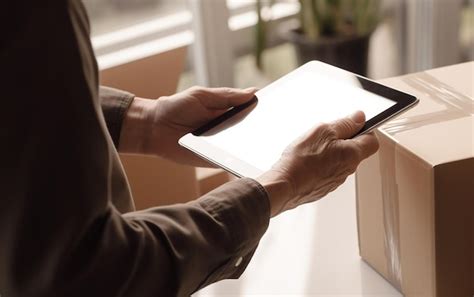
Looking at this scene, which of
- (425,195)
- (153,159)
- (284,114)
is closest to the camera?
(425,195)

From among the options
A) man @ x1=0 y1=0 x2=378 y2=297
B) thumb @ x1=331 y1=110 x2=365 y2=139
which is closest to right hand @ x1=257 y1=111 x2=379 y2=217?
thumb @ x1=331 y1=110 x2=365 y2=139

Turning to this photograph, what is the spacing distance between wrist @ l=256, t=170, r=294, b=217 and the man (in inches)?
1.7

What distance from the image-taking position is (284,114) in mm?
1121

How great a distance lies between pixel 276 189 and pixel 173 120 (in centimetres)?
34

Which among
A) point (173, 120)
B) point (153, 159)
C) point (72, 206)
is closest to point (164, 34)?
point (153, 159)

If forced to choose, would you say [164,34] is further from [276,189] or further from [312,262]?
[276,189]

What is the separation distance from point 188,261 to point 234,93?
1.43 feet

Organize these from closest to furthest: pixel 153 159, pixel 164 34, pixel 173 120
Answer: pixel 173 120, pixel 153 159, pixel 164 34

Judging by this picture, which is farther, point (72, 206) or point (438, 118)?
point (438, 118)

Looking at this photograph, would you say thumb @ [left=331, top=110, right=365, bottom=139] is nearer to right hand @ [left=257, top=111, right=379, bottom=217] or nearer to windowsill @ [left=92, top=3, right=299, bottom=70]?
right hand @ [left=257, top=111, right=379, bottom=217]

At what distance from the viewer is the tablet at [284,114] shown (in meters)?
1.04

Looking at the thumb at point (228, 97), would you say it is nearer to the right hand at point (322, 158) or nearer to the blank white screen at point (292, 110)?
the blank white screen at point (292, 110)

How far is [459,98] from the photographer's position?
3.68 ft

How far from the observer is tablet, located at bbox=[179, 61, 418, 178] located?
3.42 ft
